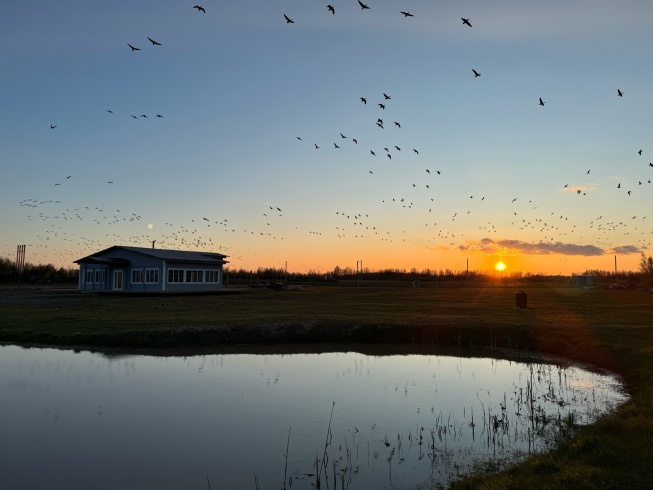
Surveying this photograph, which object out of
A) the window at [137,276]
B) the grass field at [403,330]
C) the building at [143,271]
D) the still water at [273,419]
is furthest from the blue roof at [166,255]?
the still water at [273,419]

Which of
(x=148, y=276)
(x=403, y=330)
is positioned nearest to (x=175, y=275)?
(x=148, y=276)

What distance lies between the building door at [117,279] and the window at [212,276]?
411 inches

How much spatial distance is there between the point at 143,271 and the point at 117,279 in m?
4.99

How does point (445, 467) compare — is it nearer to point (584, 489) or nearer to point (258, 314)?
point (584, 489)

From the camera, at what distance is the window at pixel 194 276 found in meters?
65.2

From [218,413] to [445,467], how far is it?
6574 millimetres

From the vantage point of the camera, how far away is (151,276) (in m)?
61.0

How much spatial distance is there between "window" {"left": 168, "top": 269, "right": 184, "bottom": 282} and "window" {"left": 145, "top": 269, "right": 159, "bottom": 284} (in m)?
1.46

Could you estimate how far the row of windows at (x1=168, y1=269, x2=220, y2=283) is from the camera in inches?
2452

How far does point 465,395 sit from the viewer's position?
56.0 ft

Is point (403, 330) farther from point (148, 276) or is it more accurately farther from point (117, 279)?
point (117, 279)

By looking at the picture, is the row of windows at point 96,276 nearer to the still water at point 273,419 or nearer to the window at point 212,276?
the window at point 212,276

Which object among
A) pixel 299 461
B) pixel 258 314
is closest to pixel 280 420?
pixel 299 461

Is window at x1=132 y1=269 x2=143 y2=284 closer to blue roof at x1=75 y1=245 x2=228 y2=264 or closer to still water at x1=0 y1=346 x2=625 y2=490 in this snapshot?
blue roof at x1=75 y1=245 x2=228 y2=264
